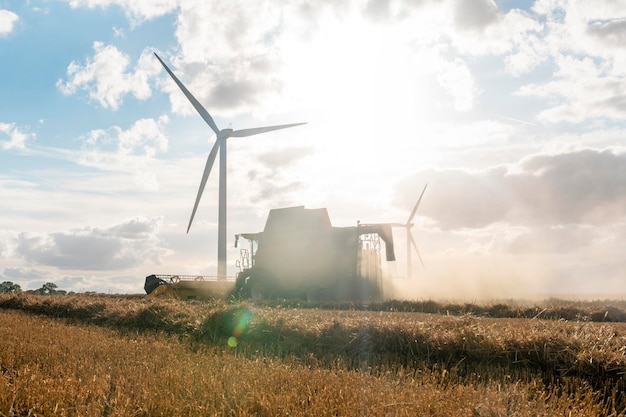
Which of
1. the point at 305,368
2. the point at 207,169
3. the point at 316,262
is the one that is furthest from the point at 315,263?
the point at 305,368

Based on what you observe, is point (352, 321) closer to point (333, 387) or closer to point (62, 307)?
point (333, 387)

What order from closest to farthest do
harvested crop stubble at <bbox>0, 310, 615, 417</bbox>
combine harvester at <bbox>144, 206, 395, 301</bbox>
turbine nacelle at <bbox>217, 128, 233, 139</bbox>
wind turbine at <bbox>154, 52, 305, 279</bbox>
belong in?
harvested crop stubble at <bbox>0, 310, 615, 417</bbox>, combine harvester at <bbox>144, 206, 395, 301</bbox>, wind turbine at <bbox>154, 52, 305, 279</bbox>, turbine nacelle at <bbox>217, 128, 233, 139</bbox>

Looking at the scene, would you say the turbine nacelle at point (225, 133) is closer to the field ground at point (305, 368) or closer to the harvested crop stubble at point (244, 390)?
the field ground at point (305, 368)

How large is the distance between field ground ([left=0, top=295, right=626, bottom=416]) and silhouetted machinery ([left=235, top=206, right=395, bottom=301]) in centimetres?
1874

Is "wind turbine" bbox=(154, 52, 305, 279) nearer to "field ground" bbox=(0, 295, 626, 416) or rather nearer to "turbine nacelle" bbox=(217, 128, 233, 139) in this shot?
"turbine nacelle" bbox=(217, 128, 233, 139)

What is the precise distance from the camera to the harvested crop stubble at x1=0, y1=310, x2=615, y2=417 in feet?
24.1

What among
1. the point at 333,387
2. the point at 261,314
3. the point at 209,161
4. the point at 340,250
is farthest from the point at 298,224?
the point at 333,387

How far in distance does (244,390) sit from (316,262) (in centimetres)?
2845

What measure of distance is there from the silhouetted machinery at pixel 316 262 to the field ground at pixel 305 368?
1874 cm

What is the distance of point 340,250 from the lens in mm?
36594

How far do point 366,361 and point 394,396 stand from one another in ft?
12.3

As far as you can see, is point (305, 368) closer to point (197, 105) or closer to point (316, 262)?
point (316, 262)

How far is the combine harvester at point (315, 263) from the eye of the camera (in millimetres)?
35750

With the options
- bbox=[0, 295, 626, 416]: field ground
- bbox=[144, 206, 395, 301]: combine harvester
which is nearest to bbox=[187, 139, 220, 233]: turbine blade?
bbox=[144, 206, 395, 301]: combine harvester
